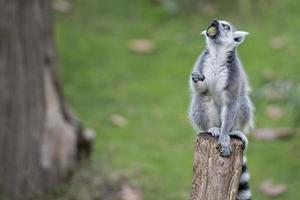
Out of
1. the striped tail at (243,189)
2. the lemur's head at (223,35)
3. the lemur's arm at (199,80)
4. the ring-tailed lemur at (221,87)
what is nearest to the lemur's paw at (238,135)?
the ring-tailed lemur at (221,87)

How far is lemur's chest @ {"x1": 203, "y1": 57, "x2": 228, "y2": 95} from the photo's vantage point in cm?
454

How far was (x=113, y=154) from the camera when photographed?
8.24m

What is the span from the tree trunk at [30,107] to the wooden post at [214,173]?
3.52 m

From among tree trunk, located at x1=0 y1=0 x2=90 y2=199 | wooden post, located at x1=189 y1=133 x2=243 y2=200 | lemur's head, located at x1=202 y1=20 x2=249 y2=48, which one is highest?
tree trunk, located at x1=0 y1=0 x2=90 y2=199

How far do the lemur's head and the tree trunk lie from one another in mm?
3234

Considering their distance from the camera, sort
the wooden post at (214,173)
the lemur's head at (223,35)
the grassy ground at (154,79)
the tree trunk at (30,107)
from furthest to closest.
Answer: the grassy ground at (154,79)
the tree trunk at (30,107)
the lemur's head at (223,35)
the wooden post at (214,173)

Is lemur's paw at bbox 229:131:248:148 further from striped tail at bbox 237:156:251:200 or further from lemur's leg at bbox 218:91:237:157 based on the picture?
striped tail at bbox 237:156:251:200

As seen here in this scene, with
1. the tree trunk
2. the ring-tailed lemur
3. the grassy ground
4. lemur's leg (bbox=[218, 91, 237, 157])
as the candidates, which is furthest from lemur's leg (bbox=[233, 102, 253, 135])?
the tree trunk

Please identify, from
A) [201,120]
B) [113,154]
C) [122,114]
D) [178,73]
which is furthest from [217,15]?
[201,120]

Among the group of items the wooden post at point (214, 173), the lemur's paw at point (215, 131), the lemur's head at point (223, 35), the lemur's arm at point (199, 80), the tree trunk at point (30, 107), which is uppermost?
the tree trunk at point (30, 107)

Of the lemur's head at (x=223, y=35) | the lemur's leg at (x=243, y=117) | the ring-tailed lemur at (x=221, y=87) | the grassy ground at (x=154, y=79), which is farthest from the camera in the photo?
the grassy ground at (x=154, y=79)

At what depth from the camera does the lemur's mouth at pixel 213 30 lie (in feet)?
14.0

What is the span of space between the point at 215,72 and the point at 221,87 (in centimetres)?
10

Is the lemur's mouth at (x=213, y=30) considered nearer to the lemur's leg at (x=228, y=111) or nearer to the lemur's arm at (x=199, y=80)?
the lemur's arm at (x=199, y=80)
